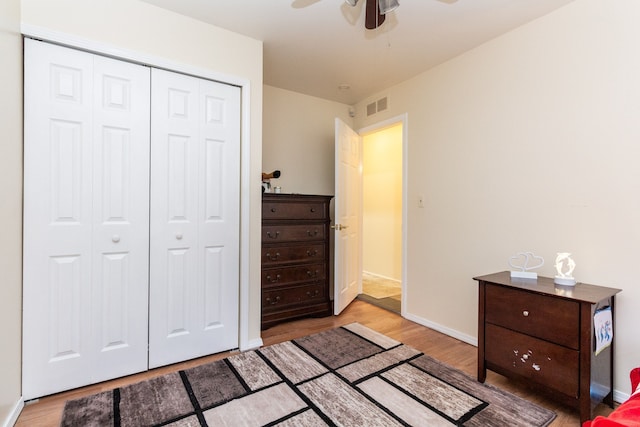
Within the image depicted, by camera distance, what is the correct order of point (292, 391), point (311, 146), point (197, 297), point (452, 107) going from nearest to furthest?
point (292, 391) → point (197, 297) → point (452, 107) → point (311, 146)

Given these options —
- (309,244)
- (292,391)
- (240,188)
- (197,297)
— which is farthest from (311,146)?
(292,391)

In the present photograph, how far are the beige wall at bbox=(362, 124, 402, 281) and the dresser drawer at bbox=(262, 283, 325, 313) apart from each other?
2.04 metres

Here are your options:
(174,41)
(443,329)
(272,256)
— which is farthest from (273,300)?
(174,41)

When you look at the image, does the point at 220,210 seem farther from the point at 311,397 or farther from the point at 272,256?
the point at 311,397

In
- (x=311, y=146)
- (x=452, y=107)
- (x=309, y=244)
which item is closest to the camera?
(x=452, y=107)

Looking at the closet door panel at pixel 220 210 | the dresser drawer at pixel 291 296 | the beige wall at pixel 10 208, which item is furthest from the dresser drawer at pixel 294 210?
the beige wall at pixel 10 208

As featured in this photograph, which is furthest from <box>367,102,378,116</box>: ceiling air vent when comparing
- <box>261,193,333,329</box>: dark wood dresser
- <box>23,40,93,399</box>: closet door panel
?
<box>23,40,93,399</box>: closet door panel

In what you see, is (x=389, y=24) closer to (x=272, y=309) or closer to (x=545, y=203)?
(x=545, y=203)

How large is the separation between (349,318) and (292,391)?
4.66 feet

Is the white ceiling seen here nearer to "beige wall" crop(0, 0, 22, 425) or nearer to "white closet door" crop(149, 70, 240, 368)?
"white closet door" crop(149, 70, 240, 368)

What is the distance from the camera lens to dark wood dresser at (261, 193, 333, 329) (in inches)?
113

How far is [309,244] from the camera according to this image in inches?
121

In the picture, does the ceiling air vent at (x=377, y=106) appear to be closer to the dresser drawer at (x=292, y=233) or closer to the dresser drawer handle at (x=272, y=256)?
the dresser drawer at (x=292, y=233)

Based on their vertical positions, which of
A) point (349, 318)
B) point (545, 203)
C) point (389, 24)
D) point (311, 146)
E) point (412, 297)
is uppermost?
point (389, 24)
